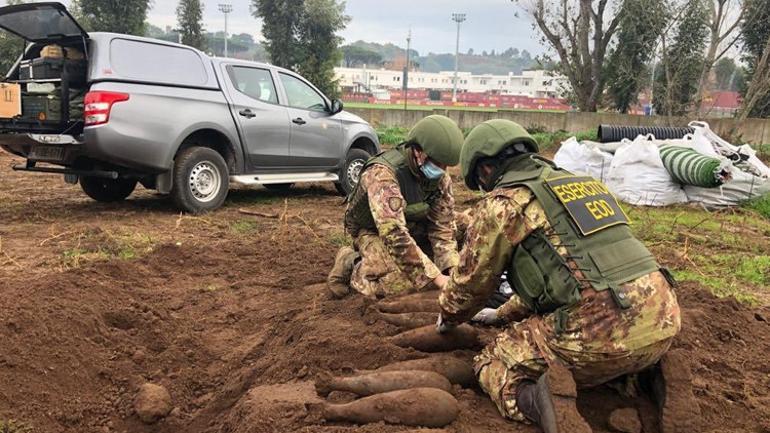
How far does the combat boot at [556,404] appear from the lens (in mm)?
2424

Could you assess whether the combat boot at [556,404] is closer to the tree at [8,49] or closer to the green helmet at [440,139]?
the green helmet at [440,139]

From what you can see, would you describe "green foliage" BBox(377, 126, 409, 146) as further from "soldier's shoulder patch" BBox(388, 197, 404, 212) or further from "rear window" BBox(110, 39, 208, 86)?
"soldier's shoulder patch" BBox(388, 197, 404, 212)

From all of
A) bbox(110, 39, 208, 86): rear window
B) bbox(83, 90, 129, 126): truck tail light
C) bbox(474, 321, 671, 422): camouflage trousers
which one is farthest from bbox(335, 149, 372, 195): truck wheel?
bbox(474, 321, 671, 422): camouflage trousers

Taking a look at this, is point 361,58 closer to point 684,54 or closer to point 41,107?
point 684,54

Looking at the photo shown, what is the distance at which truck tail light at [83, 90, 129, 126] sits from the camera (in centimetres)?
664

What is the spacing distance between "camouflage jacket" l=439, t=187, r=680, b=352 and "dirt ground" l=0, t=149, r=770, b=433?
1.34 feet

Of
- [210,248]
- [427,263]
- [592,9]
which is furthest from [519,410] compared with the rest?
[592,9]

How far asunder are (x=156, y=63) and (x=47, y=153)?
1546 millimetres

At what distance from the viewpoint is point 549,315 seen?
276 cm

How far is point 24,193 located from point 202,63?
3.48 metres

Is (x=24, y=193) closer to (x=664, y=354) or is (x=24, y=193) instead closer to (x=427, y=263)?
(x=427, y=263)

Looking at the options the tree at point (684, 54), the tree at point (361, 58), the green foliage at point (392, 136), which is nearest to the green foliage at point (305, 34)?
the green foliage at point (392, 136)

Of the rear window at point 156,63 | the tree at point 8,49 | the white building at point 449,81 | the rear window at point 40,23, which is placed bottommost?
the rear window at point 156,63

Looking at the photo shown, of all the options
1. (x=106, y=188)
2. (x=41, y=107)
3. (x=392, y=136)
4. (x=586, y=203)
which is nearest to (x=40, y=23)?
(x=41, y=107)
